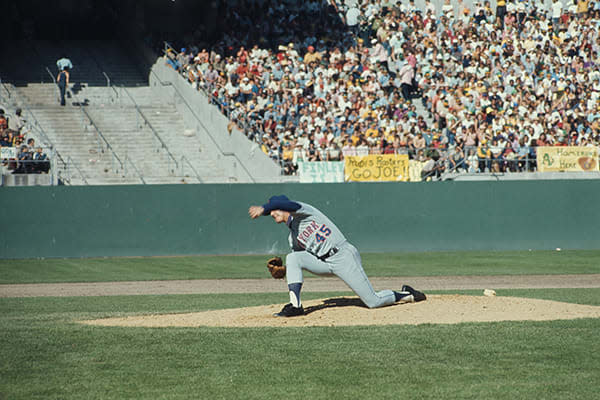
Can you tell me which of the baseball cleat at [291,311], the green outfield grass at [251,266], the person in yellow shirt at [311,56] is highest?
the person in yellow shirt at [311,56]

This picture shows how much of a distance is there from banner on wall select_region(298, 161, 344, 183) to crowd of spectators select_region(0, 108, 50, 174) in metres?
7.57

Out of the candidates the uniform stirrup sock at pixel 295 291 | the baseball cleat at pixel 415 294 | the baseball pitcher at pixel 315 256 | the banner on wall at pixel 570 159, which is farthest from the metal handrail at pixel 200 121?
the uniform stirrup sock at pixel 295 291

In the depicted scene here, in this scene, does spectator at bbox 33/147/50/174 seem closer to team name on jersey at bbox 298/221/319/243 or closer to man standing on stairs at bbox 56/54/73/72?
man standing on stairs at bbox 56/54/73/72

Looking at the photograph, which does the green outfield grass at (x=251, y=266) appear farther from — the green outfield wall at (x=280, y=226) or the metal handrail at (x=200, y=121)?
the metal handrail at (x=200, y=121)

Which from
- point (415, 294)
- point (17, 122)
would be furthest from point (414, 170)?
point (415, 294)

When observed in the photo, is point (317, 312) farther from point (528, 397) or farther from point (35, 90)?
point (35, 90)

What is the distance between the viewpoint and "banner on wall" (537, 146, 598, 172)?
26938 mm

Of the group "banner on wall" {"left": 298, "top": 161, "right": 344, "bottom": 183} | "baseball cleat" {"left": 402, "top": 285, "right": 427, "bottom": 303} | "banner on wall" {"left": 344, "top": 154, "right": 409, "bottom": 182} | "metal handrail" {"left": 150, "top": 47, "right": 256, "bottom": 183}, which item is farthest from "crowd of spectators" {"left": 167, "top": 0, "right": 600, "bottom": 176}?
"baseball cleat" {"left": 402, "top": 285, "right": 427, "bottom": 303}

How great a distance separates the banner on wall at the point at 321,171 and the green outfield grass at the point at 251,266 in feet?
8.78

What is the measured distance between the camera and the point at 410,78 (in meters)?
30.8

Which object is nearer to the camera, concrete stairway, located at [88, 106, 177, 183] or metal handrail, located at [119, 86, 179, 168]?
concrete stairway, located at [88, 106, 177, 183]

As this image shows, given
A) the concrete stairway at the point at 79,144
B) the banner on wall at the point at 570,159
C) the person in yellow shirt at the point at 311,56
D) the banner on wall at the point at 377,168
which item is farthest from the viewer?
the person in yellow shirt at the point at 311,56

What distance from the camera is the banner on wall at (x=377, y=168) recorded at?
2583 cm

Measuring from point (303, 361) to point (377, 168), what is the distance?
17.9m
